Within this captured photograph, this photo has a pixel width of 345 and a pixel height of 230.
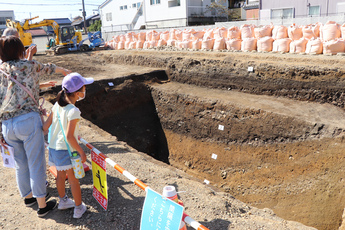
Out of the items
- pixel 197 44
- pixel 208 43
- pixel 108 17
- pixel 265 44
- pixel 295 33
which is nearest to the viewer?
pixel 295 33

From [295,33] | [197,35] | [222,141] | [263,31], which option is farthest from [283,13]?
[222,141]

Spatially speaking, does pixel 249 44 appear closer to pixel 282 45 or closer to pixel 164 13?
pixel 282 45

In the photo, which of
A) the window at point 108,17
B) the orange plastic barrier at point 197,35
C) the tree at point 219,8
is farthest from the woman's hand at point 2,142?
the window at point 108,17

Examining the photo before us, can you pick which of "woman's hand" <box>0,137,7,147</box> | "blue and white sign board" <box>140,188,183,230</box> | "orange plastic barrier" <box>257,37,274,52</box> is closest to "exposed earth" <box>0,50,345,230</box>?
"blue and white sign board" <box>140,188,183,230</box>

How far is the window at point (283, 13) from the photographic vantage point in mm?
22078

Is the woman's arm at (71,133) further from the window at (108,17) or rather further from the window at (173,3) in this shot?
the window at (108,17)

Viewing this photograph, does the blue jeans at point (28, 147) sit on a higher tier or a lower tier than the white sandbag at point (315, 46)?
lower

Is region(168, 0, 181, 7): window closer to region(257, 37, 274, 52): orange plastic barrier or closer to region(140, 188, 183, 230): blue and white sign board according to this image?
region(257, 37, 274, 52): orange plastic barrier

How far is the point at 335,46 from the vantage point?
10133 mm

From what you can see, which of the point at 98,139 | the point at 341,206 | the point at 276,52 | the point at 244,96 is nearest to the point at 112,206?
the point at 98,139

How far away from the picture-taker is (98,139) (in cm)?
610

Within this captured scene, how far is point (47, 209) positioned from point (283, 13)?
23.4 metres

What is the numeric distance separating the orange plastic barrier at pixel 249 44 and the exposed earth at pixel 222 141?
2.29 m

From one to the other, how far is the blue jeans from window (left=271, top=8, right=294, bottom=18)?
22646 millimetres
